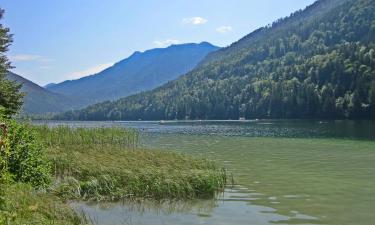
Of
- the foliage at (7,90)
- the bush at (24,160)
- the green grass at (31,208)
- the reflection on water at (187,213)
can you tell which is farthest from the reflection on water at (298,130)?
the green grass at (31,208)

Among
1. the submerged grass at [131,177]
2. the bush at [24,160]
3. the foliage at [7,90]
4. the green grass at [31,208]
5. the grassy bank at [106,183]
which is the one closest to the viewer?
the green grass at [31,208]

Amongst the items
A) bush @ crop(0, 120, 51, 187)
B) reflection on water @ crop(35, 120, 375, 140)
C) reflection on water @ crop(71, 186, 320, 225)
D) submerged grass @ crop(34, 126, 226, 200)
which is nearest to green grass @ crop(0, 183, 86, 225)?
reflection on water @ crop(71, 186, 320, 225)

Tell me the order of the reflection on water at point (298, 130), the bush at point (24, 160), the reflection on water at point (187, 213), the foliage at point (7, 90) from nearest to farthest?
the reflection on water at point (187, 213) → the bush at point (24, 160) → the foliage at point (7, 90) → the reflection on water at point (298, 130)

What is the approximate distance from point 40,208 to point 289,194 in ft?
45.0

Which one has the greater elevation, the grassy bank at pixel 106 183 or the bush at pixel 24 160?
the bush at pixel 24 160

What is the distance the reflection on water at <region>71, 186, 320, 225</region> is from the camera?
19.1 m

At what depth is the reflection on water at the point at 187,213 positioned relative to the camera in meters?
19.1

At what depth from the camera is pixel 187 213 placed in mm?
20484

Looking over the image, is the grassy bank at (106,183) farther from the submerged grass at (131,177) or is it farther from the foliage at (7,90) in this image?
the foliage at (7,90)

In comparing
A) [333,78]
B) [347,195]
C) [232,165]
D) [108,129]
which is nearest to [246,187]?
[347,195]

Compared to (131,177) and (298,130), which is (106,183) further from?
(298,130)

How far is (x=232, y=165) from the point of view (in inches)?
1567

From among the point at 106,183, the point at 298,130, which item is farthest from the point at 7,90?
the point at 298,130

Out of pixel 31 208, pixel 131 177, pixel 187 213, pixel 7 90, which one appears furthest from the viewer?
pixel 7 90
